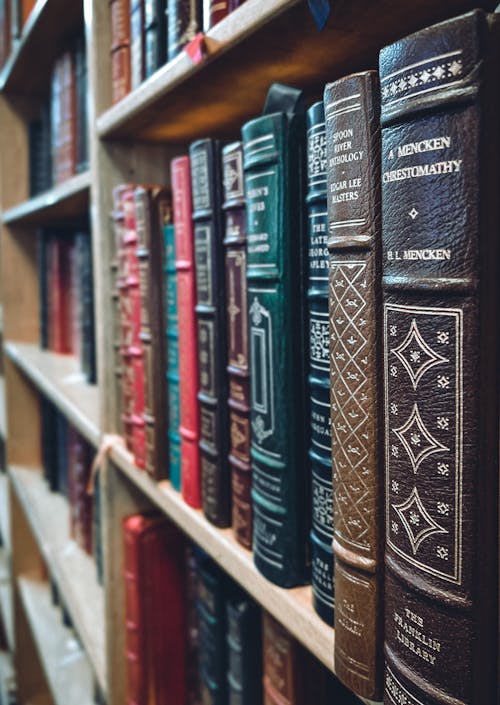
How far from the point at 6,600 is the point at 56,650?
864 millimetres

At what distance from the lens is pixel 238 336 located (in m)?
0.59

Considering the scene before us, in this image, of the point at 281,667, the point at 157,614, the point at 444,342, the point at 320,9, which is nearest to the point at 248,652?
the point at 281,667

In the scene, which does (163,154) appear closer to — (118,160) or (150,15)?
(118,160)

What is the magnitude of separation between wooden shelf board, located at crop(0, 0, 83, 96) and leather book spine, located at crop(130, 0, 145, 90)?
453mm

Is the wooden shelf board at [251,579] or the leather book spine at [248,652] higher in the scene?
the wooden shelf board at [251,579]

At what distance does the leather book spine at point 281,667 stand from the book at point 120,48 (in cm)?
68

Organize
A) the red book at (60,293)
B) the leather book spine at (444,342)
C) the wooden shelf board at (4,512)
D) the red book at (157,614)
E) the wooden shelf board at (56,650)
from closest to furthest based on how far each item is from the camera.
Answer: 1. the leather book spine at (444,342)
2. the red book at (157,614)
3. the wooden shelf board at (56,650)
4. the red book at (60,293)
5. the wooden shelf board at (4,512)

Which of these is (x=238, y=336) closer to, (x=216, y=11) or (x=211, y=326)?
(x=211, y=326)

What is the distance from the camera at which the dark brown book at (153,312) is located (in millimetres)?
771

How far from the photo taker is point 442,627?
0.33m

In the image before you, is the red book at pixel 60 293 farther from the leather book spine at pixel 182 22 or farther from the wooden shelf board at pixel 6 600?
the leather book spine at pixel 182 22

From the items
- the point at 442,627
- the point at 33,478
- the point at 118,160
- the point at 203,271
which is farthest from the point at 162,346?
the point at 33,478

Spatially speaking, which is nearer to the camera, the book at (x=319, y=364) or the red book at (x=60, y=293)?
the book at (x=319, y=364)

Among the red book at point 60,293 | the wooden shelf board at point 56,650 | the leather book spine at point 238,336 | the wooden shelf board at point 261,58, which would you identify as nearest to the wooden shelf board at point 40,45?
the red book at point 60,293
